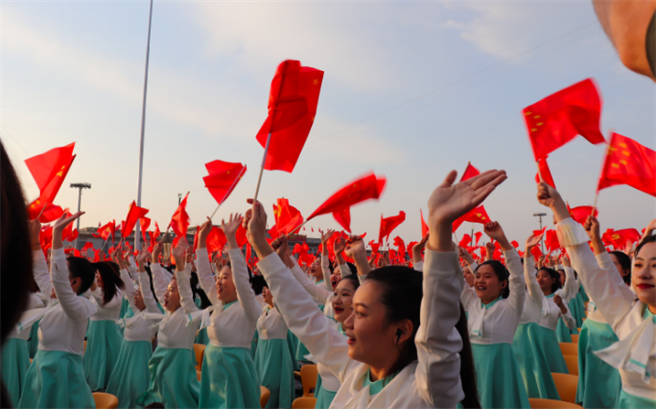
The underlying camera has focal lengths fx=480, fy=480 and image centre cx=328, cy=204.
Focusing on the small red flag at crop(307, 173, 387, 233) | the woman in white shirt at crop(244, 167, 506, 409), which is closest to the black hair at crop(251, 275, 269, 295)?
Result: the small red flag at crop(307, 173, 387, 233)

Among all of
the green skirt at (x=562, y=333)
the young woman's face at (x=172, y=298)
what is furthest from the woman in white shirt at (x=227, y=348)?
the green skirt at (x=562, y=333)

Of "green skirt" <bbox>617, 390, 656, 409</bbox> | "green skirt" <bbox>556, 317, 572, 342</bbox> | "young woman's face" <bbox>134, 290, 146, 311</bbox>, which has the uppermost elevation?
"young woman's face" <bbox>134, 290, 146, 311</bbox>

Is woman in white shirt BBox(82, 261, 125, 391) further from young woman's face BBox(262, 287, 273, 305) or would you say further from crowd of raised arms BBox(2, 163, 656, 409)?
young woman's face BBox(262, 287, 273, 305)

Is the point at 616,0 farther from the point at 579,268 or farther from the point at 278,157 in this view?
the point at 278,157

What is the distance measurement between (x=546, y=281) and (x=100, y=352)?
695 cm

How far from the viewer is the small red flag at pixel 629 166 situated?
3627mm

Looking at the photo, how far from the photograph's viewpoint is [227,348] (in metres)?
4.87

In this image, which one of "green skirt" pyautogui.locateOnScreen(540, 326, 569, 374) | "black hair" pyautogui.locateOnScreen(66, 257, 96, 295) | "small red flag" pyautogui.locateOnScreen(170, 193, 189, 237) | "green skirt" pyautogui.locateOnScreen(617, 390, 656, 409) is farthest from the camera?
"small red flag" pyautogui.locateOnScreen(170, 193, 189, 237)

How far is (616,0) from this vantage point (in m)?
0.47

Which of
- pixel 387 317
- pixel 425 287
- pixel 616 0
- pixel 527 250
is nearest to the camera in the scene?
pixel 616 0

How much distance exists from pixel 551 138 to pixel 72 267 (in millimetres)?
4955

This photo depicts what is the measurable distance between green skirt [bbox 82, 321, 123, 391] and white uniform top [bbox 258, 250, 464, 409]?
19.6 ft

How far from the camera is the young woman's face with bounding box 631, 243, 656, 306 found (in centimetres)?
268

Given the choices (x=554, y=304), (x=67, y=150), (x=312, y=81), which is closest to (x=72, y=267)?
(x=67, y=150)
